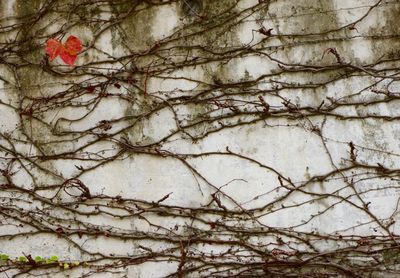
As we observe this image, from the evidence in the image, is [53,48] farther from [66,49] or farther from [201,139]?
[201,139]

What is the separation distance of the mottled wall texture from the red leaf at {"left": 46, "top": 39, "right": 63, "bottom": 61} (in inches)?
1.9

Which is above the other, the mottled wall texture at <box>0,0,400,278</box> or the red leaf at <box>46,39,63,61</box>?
the red leaf at <box>46,39,63,61</box>

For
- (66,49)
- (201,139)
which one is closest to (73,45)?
(66,49)

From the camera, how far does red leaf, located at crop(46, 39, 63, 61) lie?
3.32 meters

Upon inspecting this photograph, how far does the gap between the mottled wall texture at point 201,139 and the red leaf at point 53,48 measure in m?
0.05

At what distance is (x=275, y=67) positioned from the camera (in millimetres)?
3203

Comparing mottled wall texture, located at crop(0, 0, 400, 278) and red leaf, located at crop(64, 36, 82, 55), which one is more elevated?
red leaf, located at crop(64, 36, 82, 55)

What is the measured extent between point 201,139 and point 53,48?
1125 millimetres

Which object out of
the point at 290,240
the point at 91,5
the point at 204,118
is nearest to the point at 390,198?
the point at 290,240

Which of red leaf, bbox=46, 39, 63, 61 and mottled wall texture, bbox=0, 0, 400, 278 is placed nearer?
mottled wall texture, bbox=0, 0, 400, 278

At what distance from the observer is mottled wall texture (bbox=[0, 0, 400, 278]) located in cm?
298

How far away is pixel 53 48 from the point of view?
3324 millimetres

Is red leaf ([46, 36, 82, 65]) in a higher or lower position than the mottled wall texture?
higher

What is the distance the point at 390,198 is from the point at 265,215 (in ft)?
2.35
